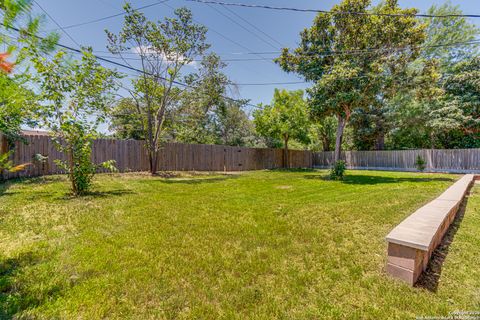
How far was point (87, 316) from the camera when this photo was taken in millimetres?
1378

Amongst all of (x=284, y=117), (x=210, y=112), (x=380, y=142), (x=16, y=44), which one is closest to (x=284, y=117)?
(x=284, y=117)

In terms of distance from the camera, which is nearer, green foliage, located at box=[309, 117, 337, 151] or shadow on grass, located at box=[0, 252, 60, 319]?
shadow on grass, located at box=[0, 252, 60, 319]

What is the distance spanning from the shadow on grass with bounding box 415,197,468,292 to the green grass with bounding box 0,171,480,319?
0.06 meters

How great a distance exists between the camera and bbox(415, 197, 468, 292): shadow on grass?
5.82ft

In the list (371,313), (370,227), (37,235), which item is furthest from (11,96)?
(370,227)

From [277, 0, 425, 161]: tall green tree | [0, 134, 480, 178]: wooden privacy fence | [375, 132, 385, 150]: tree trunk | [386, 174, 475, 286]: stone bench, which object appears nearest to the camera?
[386, 174, 475, 286]: stone bench

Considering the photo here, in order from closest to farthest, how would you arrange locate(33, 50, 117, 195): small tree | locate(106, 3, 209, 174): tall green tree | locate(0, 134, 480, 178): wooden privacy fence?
locate(33, 50, 117, 195): small tree, locate(0, 134, 480, 178): wooden privacy fence, locate(106, 3, 209, 174): tall green tree

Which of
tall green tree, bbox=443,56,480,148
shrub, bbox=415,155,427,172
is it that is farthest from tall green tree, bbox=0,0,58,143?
tall green tree, bbox=443,56,480,148

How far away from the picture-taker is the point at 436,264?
209 cm

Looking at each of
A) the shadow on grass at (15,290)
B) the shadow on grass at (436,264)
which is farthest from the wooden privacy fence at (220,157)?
the shadow on grass at (436,264)

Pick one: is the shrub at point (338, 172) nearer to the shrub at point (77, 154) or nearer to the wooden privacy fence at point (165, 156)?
the wooden privacy fence at point (165, 156)

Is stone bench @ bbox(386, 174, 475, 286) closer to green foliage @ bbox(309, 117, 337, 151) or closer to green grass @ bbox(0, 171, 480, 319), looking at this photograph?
green grass @ bbox(0, 171, 480, 319)

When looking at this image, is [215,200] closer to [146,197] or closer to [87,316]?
[146,197]

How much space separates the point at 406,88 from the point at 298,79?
5.74 m
